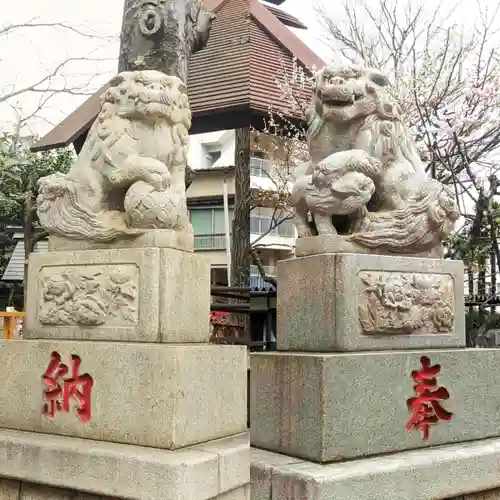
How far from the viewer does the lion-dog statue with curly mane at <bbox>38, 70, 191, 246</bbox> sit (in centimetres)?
321

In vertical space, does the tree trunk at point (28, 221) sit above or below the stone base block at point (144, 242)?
above

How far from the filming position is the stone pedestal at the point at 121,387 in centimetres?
285

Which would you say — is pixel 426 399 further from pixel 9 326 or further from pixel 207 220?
pixel 207 220

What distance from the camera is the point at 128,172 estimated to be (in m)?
3.24

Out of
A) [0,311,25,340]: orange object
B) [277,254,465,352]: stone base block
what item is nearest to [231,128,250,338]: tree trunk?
[0,311,25,340]: orange object

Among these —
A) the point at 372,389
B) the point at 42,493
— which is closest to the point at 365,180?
the point at 372,389

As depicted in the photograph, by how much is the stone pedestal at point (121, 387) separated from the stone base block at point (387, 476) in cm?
17

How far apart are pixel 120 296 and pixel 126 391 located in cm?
49

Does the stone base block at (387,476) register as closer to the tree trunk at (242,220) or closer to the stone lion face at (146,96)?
the stone lion face at (146,96)

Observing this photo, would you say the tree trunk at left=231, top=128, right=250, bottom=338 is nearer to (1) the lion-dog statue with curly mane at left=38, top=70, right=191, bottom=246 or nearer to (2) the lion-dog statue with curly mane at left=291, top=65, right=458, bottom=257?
(2) the lion-dog statue with curly mane at left=291, top=65, right=458, bottom=257

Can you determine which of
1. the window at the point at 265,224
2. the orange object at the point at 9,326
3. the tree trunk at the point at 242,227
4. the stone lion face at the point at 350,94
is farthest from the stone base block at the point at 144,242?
the window at the point at 265,224

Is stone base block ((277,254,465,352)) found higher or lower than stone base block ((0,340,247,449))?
higher

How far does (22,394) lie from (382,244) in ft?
7.22

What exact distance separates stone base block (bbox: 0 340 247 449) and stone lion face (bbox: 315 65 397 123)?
152 cm
